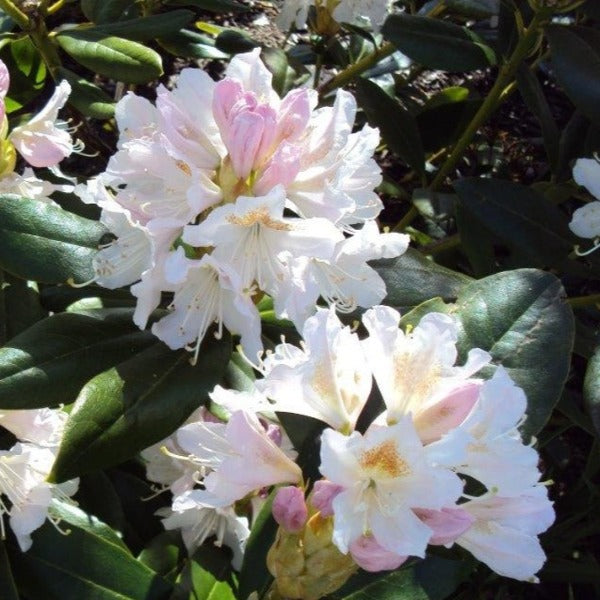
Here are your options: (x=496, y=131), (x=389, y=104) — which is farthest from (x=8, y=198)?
(x=496, y=131)

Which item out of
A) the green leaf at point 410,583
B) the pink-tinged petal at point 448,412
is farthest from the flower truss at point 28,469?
the pink-tinged petal at point 448,412

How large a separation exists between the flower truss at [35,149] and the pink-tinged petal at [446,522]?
0.71m

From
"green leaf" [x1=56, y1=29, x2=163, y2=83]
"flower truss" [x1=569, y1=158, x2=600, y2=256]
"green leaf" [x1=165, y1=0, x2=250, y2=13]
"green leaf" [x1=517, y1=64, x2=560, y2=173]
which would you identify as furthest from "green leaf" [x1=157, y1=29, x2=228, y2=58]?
"flower truss" [x1=569, y1=158, x2=600, y2=256]

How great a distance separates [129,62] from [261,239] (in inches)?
24.3

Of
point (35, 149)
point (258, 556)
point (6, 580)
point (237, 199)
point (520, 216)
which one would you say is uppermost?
point (237, 199)

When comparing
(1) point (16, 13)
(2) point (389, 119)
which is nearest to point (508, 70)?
(2) point (389, 119)

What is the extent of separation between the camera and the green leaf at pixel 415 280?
1.26m

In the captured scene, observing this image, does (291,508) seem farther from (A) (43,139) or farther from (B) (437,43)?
(B) (437,43)

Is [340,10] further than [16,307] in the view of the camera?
Yes

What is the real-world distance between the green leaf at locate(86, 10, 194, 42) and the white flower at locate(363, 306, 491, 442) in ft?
3.03

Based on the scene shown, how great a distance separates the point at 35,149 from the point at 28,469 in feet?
1.45

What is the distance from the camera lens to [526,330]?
1108 millimetres

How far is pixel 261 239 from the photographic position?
3.40ft

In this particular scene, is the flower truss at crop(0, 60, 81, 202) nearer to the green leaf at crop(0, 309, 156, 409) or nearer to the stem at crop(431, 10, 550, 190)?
the green leaf at crop(0, 309, 156, 409)
